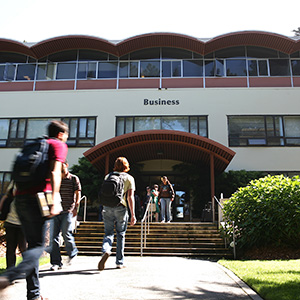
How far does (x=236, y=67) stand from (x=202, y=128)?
4880mm

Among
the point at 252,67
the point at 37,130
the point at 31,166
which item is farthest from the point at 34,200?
the point at 252,67

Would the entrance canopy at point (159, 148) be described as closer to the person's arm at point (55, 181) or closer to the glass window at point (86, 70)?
the glass window at point (86, 70)

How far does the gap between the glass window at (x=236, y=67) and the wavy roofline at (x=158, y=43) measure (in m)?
1.04

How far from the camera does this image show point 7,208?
3955mm

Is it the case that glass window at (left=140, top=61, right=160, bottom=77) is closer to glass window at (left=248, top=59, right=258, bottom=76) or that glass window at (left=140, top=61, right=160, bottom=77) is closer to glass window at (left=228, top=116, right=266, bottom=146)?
glass window at (left=228, top=116, right=266, bottom=146)

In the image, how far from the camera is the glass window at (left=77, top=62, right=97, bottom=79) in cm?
2188

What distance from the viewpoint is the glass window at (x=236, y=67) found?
21250 mm

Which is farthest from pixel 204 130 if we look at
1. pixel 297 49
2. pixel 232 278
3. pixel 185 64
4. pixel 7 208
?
pixel 7 208

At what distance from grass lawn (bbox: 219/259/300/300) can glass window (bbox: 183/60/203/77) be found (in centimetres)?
1603

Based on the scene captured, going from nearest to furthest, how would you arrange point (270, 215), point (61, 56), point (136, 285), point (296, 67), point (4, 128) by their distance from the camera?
1. point (136, 285)
2. point (270, 215)
3. point (4, 128)
4. point (296, 67)
5. point (61, 56)

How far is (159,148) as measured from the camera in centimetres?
1659

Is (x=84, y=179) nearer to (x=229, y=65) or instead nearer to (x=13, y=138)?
(x=13, y=138)

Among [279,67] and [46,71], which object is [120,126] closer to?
[46,71]

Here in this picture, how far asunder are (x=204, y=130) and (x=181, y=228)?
9041 mm
